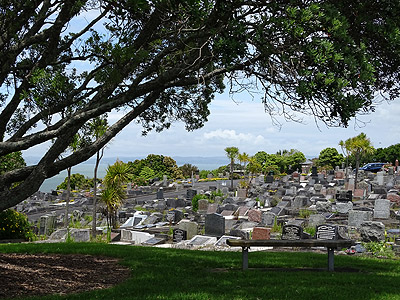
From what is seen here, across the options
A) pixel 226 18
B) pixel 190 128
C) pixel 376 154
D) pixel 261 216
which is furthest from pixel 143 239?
pixel 376 154

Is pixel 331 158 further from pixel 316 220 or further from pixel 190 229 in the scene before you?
pixel 190 229

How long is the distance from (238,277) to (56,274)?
338cm

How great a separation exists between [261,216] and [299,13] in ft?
52.3

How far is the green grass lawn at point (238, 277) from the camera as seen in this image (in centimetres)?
727

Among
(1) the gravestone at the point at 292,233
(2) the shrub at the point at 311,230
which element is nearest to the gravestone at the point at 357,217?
(2) the shrub at the point at 311,230

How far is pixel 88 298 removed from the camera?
23.1 ft

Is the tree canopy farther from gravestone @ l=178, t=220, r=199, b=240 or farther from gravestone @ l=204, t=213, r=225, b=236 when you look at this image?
gravestone @ l=204, t=213, r=225, b=236

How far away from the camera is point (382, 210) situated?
2084cm

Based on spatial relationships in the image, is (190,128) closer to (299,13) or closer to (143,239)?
(299,13)

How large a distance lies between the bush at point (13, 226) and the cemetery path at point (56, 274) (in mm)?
6587

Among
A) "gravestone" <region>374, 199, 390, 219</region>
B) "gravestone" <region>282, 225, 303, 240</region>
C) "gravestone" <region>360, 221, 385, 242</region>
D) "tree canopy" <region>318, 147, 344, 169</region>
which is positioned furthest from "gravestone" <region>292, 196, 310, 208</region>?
"tree canopy" <region>318, 147, 344, 169</region>

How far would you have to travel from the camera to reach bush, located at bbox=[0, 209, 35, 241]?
17281 mm

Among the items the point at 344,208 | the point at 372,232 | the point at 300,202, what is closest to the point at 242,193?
the point at 300,202

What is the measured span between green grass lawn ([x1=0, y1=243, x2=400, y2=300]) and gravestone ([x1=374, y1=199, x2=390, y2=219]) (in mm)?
9728
